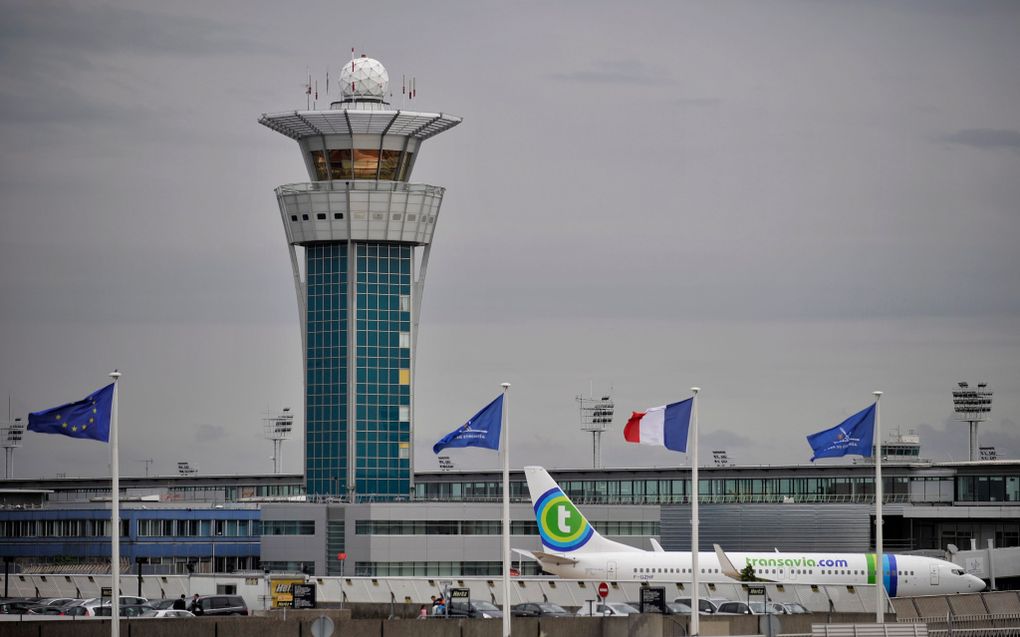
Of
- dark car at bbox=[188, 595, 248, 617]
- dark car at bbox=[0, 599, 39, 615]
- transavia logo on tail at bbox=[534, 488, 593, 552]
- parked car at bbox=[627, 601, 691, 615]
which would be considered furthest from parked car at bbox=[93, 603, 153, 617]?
transavia logo on tail at bbox=[534, 488, 593, 552]

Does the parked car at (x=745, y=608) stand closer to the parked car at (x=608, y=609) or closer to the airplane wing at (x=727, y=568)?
the parked car at (x=608, y=609)

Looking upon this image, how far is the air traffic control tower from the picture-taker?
155m

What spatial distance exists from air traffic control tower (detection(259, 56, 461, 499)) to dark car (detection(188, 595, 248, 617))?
69021 millimetres

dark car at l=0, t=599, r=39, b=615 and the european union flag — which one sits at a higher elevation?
the european union flag

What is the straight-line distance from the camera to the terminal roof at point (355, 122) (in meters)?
153

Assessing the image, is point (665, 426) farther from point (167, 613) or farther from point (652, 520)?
point (652, 520)

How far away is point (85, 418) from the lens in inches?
2468

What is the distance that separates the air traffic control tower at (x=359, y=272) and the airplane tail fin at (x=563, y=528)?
4376 cm

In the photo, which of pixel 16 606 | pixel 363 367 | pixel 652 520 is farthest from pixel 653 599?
pixel 363 367

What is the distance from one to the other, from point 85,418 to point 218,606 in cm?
2710

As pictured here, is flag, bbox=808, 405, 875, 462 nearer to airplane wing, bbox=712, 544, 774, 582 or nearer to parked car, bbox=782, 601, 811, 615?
parked car, bbox=782, 601, 811, 615

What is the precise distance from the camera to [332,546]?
150500 mm

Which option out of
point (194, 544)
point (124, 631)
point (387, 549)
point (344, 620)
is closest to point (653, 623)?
point (344, 620)

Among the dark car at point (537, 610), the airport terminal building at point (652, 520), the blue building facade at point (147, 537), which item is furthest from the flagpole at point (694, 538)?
the blue building facade at point (147, 537)
